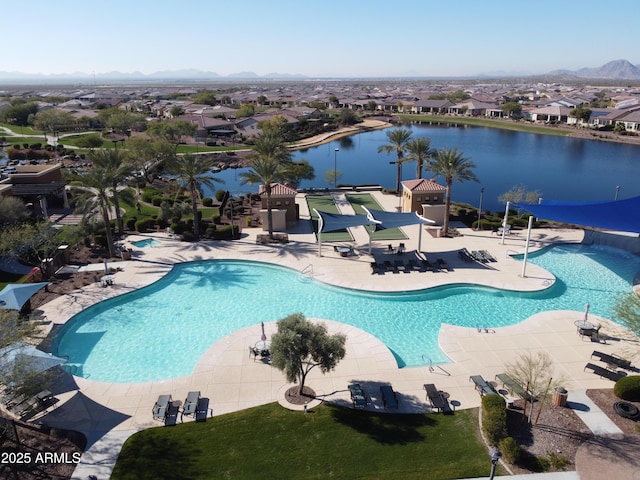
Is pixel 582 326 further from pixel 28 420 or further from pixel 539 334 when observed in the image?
pixel 28 420

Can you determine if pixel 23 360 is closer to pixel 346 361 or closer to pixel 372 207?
pixel 346 361

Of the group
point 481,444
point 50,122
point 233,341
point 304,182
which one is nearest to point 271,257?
point 233,341

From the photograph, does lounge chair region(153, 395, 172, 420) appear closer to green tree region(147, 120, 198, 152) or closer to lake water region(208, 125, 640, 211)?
lake water region(208, 125, 640, 211)

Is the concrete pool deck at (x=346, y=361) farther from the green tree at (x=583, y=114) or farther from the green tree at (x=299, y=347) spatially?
the green tree at (x=583, y=114)

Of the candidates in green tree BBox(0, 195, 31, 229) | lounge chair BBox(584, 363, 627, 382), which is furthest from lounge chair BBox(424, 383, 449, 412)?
green tree BBox(0, 195, 31, 229)

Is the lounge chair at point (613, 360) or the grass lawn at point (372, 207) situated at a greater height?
the grass lawn at point (372, 207)

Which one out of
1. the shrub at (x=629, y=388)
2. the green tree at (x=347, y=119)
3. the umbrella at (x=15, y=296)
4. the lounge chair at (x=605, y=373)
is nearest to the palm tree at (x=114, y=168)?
the umbrella at (x=15, y=296)

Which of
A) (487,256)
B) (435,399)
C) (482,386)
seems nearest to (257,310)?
(435,399)
